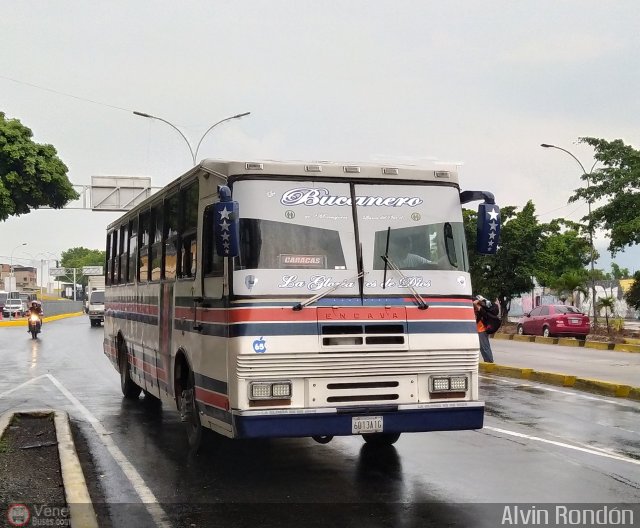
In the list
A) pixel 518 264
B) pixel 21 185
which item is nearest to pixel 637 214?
pixel 518 264

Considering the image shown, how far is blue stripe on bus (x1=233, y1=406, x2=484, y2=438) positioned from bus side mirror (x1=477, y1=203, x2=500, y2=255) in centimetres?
158

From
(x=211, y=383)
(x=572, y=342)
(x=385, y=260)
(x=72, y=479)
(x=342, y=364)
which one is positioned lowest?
(x=572, y=342)

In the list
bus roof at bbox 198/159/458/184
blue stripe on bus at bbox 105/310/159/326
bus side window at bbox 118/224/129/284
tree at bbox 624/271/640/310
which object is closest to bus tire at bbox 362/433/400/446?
bus roof at bbox 198/159/458/184

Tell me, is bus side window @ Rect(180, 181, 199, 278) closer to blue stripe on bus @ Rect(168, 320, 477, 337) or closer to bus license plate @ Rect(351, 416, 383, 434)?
blue stripe on bus @ Rect(168, 320, 477, 337)

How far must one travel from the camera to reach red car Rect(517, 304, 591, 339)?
1363 inches

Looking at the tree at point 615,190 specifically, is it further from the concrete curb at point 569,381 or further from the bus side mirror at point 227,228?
the bus side mirror at point 227,228

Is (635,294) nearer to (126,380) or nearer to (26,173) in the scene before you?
(26,173)

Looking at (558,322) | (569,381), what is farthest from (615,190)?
(569,381)

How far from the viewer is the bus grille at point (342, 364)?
7.51 meters

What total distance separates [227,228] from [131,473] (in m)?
2.75

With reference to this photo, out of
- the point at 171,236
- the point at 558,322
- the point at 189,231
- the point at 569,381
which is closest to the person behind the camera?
the point at 189,231

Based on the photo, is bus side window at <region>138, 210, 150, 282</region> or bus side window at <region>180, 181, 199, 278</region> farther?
bus side window at <region>138, 210, 150, 282</region>

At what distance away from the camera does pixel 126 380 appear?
14.3 m

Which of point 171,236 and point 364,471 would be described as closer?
point 364,471
